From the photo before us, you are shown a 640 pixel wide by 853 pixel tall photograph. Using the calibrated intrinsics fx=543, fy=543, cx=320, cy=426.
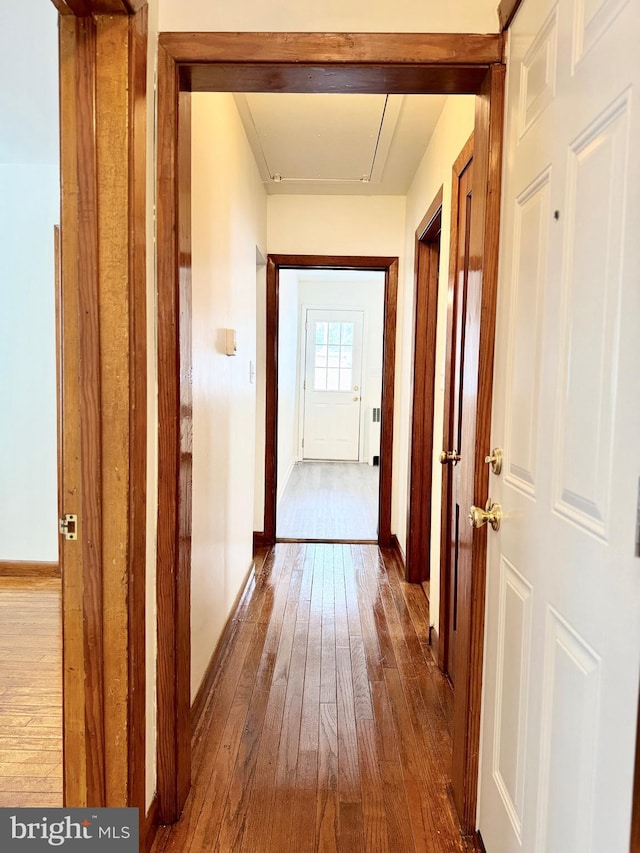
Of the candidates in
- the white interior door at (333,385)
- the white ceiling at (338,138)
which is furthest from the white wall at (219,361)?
the white interior door at (333,385)

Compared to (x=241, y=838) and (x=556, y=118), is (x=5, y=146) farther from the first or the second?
(x=241, y=838)

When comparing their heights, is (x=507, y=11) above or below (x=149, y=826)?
above

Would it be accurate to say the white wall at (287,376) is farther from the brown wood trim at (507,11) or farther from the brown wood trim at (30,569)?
the brown wood trim at (507,11)

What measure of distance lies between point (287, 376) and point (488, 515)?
16.5 feet

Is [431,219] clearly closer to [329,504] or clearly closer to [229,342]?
[229,342]

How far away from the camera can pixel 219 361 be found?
2250mm

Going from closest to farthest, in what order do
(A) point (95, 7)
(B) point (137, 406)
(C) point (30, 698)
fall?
(A) point (95, 7), (B) point (137, 406), (C) point (30, 698)

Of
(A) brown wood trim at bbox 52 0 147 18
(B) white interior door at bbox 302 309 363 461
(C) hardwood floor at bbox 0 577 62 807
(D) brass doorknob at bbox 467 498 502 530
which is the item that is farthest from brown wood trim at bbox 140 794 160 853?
(B) white interior door at bbox 302 309 363 461

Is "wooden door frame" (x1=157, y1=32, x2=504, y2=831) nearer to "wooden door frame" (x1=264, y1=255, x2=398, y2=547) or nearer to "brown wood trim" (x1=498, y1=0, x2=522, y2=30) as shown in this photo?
"brown wood trim" (x1=498, y1=0, x2=522, y2=30)

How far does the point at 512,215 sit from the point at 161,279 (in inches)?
33.8

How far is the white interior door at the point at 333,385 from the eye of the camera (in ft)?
25.2

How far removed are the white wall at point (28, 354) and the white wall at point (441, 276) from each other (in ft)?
6.59

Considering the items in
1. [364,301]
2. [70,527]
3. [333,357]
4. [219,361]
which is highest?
[364,301]

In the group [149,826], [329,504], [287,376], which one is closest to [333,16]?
[149,826]
